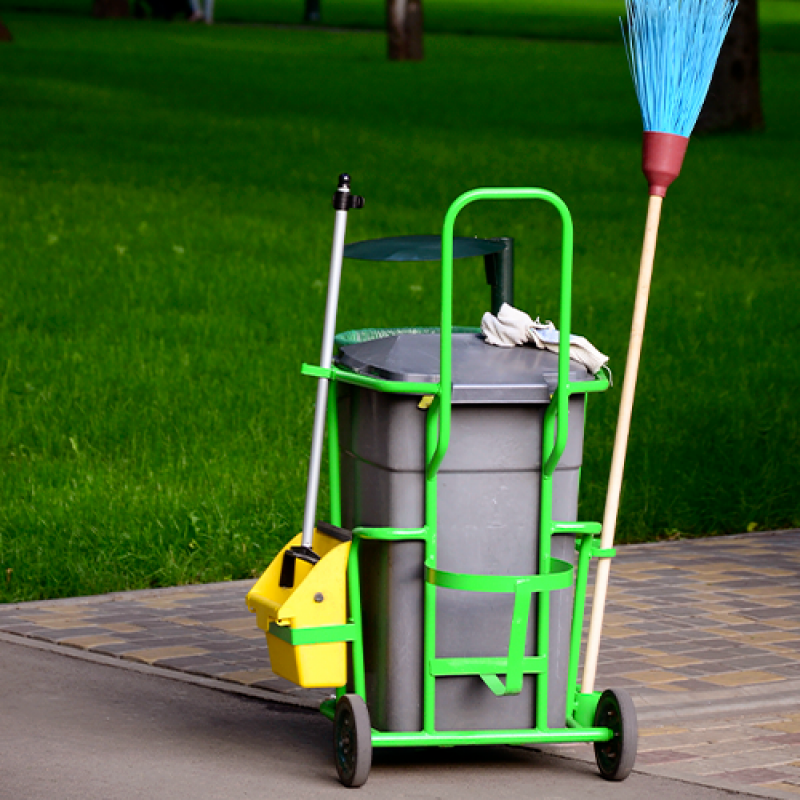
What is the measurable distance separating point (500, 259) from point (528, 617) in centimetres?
103

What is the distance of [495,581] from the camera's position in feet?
15.1

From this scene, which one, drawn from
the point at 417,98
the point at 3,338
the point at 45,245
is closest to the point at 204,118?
the point at 417,98

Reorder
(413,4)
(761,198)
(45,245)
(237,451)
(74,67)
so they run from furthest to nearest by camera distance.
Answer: (413,4) < (74,67) < (761,198) < (45,245) < (237,451)

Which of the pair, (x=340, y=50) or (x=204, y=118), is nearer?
(x=204, y=118)

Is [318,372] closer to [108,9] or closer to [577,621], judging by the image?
[577,621]

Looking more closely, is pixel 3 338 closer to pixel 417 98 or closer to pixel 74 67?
pixel 417 98

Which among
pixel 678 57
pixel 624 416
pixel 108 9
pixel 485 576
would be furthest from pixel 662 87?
pixel 108 9

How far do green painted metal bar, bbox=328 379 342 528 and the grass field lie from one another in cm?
217

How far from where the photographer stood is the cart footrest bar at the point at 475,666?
464cm

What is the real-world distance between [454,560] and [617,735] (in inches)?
25.0

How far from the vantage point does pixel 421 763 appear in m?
4.95

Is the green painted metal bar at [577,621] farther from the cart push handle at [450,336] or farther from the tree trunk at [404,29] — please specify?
the tree trunk at [404,29]

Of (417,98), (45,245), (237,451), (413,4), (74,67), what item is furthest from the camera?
(413,4)

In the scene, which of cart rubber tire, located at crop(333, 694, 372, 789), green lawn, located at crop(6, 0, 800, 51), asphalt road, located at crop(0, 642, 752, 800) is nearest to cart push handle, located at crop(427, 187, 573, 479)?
cart rubber tire, located at crop(333, 694, 372, 789)
